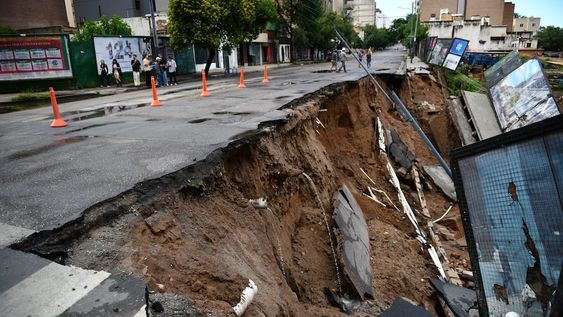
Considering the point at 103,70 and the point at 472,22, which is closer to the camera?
the point at 103,70

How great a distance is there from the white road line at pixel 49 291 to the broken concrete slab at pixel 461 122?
14.4 meters

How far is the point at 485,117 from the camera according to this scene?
14867 millimetres

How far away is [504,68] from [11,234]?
672 inches

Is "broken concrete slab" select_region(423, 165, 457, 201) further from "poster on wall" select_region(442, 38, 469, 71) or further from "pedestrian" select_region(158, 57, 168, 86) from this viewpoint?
"pedestrian" select_region(158, 57, 168, 86)

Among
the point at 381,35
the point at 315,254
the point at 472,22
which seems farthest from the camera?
the point at 381,35

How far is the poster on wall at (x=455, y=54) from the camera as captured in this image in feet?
71.0

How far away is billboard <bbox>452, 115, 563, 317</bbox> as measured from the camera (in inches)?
122

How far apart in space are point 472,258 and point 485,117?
12.8 meters

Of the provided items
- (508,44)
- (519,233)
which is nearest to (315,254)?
(519,233)

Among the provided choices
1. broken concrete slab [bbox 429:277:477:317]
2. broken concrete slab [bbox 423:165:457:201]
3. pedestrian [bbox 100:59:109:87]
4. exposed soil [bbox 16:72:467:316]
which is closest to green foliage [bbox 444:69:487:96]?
broken concrete slab [bbox 423:165:457:201]

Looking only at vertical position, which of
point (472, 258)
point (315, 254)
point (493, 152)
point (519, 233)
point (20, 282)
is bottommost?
point (315, 254)

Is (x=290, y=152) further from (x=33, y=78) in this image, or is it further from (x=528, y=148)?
(x=33, y=78)

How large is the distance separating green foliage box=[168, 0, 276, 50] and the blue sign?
1278 centimetres

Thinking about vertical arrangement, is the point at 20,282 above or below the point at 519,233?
above
